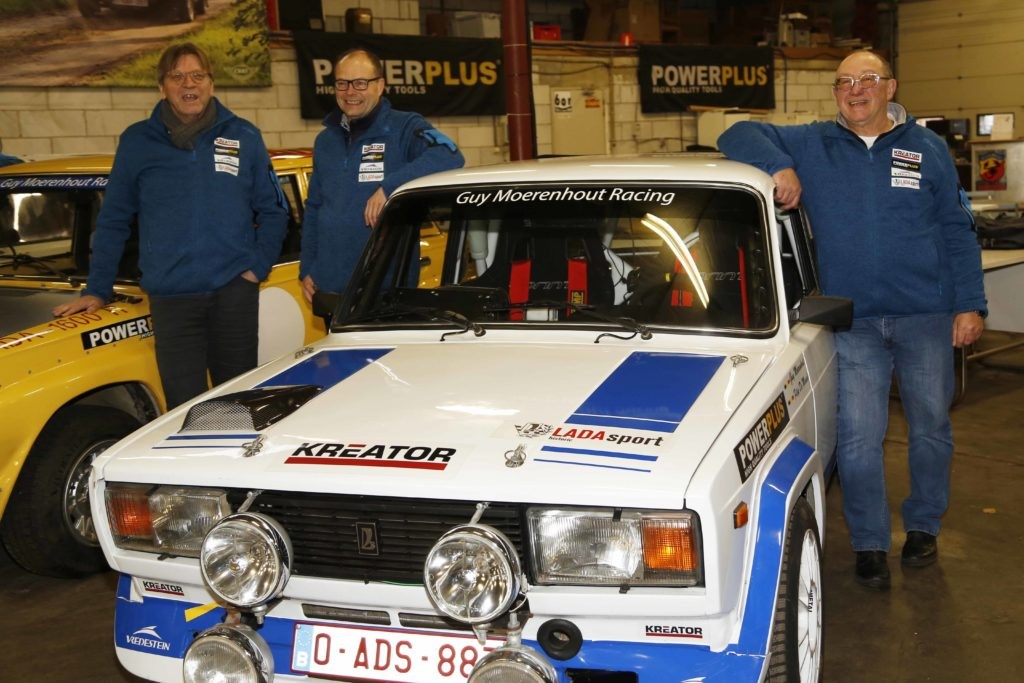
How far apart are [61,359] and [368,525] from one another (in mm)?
2467

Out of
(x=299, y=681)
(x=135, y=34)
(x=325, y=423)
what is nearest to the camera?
(x=299, y=681)

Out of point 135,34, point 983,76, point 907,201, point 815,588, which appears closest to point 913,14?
point 983,76

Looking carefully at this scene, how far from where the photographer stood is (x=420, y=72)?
1307 centimetres

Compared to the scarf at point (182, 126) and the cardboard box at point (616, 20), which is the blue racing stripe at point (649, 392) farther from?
the cardboard box at point (616, 20)

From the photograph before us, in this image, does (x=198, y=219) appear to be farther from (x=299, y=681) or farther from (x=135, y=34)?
(x=135, y=34)

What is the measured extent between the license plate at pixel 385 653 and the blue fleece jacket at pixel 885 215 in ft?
7.66

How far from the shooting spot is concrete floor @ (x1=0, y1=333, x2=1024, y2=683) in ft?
12.4

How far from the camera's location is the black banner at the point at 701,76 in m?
16.2

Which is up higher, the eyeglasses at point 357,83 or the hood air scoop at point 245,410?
the eyeglasses at point 357,83

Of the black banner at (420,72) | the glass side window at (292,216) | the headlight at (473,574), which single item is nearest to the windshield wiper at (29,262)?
the glass side window at (292,216)

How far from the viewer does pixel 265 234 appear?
502cm

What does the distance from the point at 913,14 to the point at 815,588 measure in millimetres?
20704

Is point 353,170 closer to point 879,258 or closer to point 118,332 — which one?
point 118,332

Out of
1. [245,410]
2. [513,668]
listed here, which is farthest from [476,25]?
[513,668]
